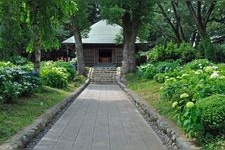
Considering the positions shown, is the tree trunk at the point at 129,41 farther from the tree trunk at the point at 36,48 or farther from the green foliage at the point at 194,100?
the green foliage at the point at 194,100

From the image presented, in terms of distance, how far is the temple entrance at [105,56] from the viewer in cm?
4669

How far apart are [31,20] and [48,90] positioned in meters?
3.27

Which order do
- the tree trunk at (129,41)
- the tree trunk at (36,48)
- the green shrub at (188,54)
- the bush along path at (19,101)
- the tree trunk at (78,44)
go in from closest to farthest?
1. the bush along path at (19,101)
2. the tree trunk at (36,48)
3. the green shrub at (188,54)
4. the tree trunk at (129,41)
5. the tree trunk at (78,44)

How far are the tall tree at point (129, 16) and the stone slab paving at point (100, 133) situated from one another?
1565 cm

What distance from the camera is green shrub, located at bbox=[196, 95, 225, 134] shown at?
Answer: 7.21 metres

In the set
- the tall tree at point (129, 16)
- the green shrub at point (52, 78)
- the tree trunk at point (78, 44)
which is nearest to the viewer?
the green shrub at point (52, 78)

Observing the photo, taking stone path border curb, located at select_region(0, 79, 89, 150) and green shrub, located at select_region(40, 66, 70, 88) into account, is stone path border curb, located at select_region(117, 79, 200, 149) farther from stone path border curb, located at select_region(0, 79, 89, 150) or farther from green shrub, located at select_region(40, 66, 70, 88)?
green shrub, located at select_region(40, 66, 70, 88)

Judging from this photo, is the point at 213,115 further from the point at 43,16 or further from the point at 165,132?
the point at 43,16

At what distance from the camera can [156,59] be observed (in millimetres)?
28266

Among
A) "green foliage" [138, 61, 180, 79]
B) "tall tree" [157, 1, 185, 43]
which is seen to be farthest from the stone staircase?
"green foliage" [138, 61, 180, 79]

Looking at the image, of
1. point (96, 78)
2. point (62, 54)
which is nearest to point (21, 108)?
point (96, 78)

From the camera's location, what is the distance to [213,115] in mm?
7207

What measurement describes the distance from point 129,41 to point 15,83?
19837 millimetres

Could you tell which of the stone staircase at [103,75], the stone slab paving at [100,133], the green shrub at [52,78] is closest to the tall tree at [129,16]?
the stone staircase at [103,75]
